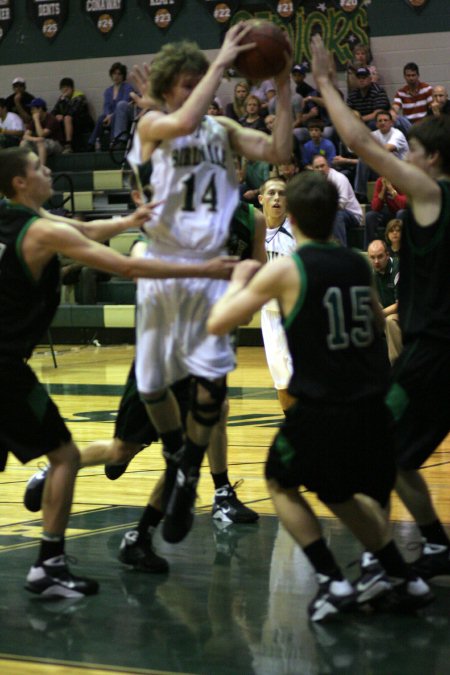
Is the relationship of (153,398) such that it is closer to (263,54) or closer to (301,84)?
(263,54)

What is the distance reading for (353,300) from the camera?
12.5 feet

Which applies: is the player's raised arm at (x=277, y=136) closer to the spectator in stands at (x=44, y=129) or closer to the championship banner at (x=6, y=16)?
the spectator in stands at (x=44, y=129)

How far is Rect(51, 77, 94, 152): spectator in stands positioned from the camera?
18.4 m

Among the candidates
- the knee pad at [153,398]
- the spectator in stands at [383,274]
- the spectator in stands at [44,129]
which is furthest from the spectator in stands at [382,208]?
the knee pad at [153,398]

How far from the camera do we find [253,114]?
14914 millimetres

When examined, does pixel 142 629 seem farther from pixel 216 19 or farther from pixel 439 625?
pixel 216 19

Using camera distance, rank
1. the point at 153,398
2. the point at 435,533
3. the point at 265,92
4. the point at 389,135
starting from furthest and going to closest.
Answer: the point at 265,92 < the point at 389,135 < the point at 153,398 < the point at 435,533

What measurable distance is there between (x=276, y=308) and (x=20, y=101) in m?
12.8

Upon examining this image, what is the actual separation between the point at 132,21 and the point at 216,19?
1597 millimetres

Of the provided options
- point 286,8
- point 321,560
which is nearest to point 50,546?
point 321,560

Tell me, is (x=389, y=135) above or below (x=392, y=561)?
below

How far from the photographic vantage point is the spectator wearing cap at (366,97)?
15250mm

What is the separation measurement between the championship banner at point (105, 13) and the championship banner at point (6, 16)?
1.58 meters

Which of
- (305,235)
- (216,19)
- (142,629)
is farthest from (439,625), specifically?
(216,19)
